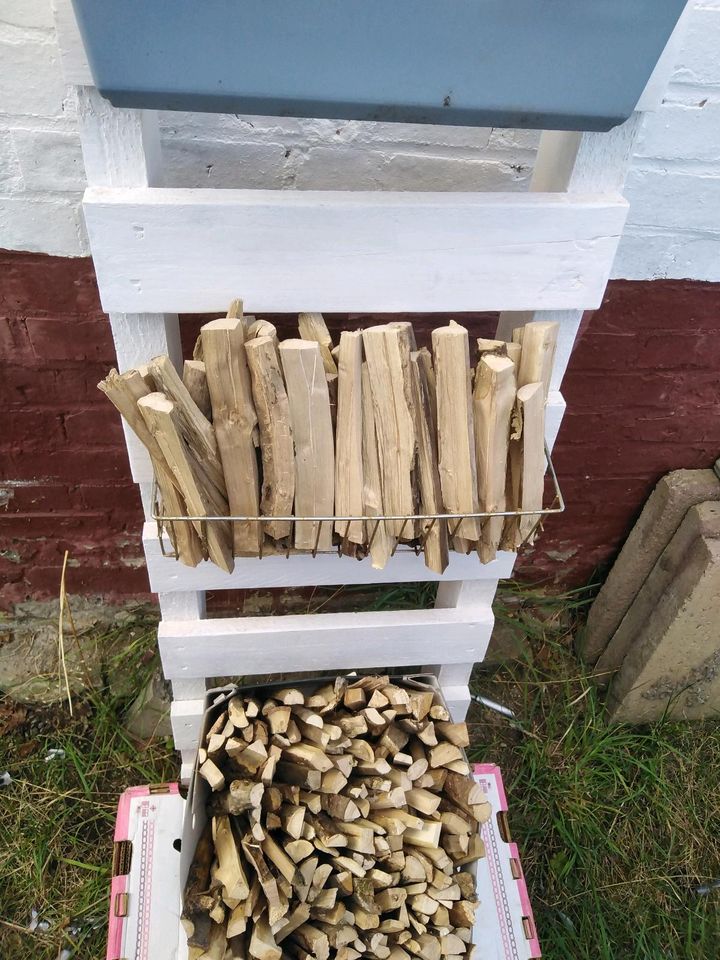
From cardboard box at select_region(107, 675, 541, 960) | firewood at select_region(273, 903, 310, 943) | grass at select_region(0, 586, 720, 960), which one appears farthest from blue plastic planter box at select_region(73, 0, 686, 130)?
grass at select_region(0, 586, 720, 960)

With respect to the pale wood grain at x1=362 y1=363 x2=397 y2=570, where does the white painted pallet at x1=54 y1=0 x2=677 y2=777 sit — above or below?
above

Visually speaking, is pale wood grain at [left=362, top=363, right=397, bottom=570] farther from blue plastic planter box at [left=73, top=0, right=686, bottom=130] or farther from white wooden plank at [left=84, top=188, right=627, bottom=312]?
blue plastic planter box at [left=73, top=0, right=686, bottom=130]

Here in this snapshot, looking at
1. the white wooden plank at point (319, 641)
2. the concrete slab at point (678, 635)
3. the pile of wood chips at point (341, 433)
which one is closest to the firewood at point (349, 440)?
the pile of wood chips at point (341, 433)

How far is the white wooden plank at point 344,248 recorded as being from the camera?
3.51ft

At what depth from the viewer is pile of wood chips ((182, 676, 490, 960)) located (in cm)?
139

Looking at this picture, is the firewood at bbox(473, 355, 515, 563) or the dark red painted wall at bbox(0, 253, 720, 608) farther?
the dark red painted wall at bbox(0, 253, 720, 608)

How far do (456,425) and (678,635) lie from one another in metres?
1.37

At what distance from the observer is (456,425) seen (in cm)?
115

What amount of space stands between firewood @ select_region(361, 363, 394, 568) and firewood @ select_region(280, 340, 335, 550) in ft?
0.20

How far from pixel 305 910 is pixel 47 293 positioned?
55.1 inches

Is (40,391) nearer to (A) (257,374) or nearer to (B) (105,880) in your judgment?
(A) (257,374)

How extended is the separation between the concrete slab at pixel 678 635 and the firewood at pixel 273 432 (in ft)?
4.43

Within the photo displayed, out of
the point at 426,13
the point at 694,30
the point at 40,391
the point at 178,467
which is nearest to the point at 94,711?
the point at 40,391

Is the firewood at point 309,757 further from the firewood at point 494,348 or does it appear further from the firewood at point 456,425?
the firewood at point 494,348
